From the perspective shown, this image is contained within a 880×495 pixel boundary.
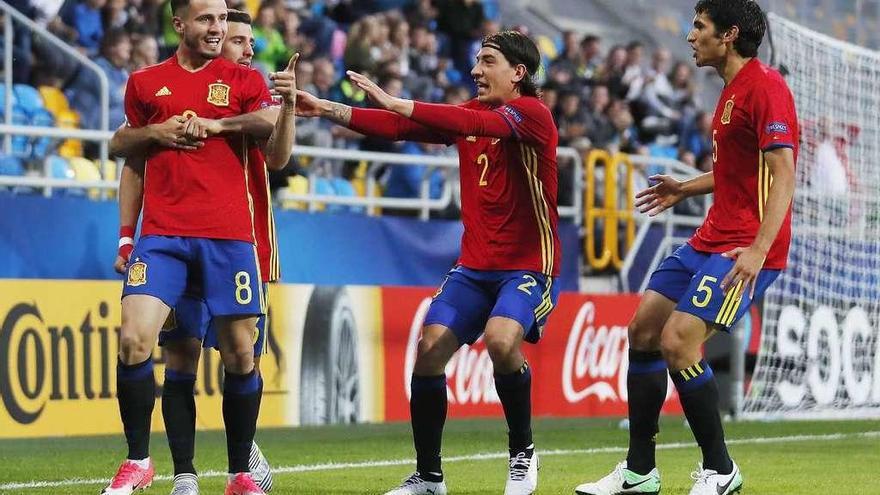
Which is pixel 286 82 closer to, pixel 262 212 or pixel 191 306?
pixel 191 306

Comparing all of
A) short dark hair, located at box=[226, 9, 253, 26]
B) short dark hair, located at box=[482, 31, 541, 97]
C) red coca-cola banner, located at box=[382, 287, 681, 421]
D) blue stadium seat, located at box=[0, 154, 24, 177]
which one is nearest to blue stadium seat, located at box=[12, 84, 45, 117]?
blue stadium seat, located at box=[0, 154, 24, 177]


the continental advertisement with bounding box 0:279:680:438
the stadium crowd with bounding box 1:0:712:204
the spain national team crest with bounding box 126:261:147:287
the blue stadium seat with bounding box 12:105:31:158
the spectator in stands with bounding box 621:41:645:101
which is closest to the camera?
the spain national team crest with bounding box 126:261:147:287

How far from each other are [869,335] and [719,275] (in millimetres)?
7732

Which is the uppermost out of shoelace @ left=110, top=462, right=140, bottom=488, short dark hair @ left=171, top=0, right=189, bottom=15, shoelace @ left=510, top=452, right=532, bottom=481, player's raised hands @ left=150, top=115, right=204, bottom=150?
short dark hair @ left=171, top=0, right=189, bottom=15

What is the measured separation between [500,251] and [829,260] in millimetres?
7069

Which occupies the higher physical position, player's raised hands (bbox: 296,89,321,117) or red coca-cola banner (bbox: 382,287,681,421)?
player's raised hands (bbox: 296,89,321,117)

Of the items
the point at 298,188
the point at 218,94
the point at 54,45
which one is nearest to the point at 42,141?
the point at 54,45

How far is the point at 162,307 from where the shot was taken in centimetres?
663

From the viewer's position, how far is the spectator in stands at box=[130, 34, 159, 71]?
44.8 feet

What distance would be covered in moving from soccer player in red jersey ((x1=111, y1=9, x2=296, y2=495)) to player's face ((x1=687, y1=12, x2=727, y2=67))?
5.65 ft

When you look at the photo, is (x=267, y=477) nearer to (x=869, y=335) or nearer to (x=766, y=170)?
(x=766, y=170)

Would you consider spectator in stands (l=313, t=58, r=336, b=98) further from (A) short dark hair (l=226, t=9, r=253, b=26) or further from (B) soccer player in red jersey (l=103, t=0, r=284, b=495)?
(B) soccer player in red jersey (l=103, t=0, r=284, b=495)

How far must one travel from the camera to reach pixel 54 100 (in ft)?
43.4

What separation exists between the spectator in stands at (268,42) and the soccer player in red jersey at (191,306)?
7.65 meters
